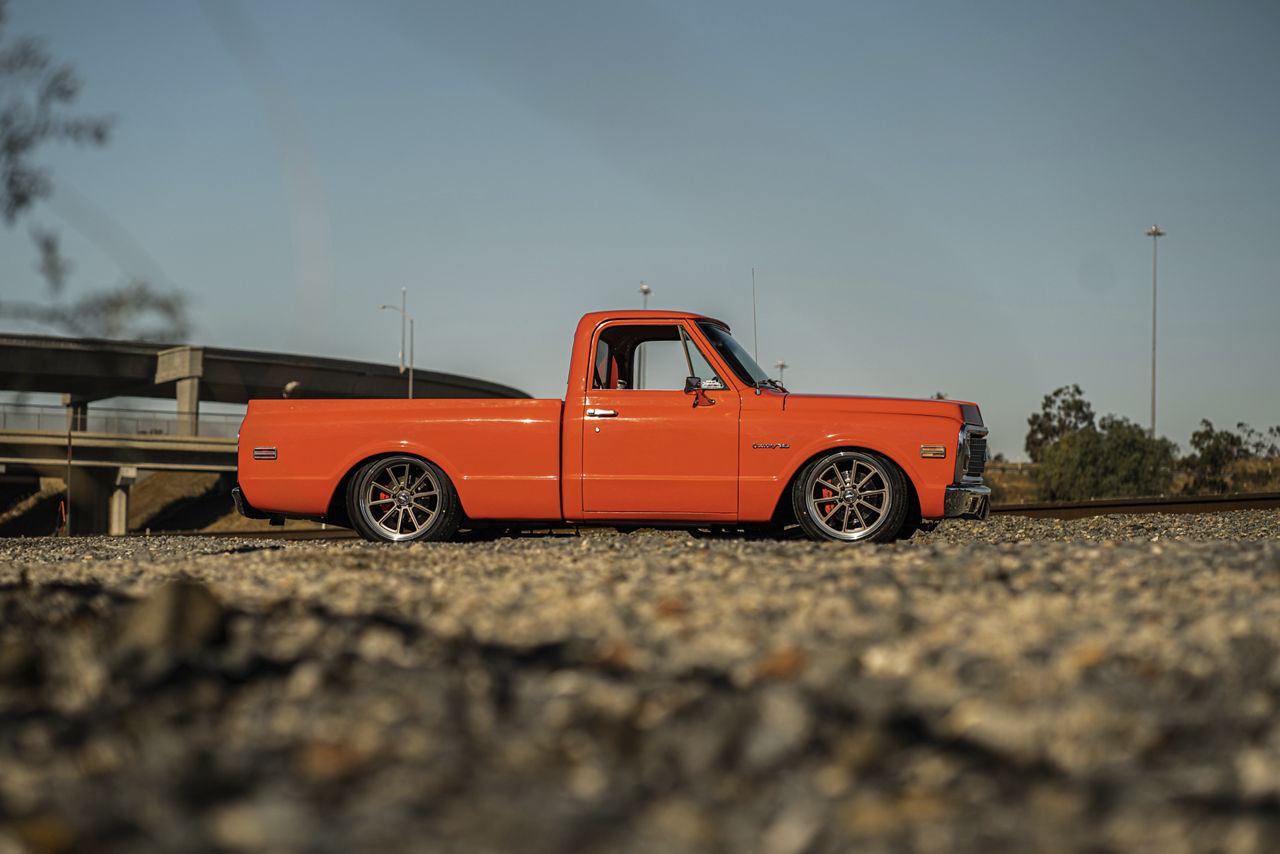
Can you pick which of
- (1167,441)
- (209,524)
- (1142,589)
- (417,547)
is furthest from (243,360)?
(1142,589)

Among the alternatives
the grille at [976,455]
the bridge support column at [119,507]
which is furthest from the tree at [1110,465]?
the bridge support column at [119,507]

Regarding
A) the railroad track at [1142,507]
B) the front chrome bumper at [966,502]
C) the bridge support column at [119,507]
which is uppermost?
the front chrome bumper at [966,502]

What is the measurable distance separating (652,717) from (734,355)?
5.51 m

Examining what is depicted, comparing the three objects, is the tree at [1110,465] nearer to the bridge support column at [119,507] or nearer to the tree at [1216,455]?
the tree at [1216,455]

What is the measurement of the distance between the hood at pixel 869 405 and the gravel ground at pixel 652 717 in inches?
118

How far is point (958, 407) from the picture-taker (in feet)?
24.9

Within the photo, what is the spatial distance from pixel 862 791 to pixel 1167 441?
1620 inches

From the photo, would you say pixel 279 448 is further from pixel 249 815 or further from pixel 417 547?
pixel 249 815

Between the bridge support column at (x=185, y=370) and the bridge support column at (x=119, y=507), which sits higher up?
the bridge support column at (x=185, y=370)

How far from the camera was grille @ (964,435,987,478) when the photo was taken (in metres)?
7.94

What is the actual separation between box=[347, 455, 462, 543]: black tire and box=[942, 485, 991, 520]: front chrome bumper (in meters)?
3.70

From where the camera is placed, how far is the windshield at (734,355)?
308 inches

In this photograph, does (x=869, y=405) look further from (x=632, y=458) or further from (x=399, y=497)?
(x=399, y=497)

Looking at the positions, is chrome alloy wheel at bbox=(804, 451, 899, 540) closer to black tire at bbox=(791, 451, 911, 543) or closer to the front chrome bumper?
black tire at bbox=(791, 451, 911, 543)
